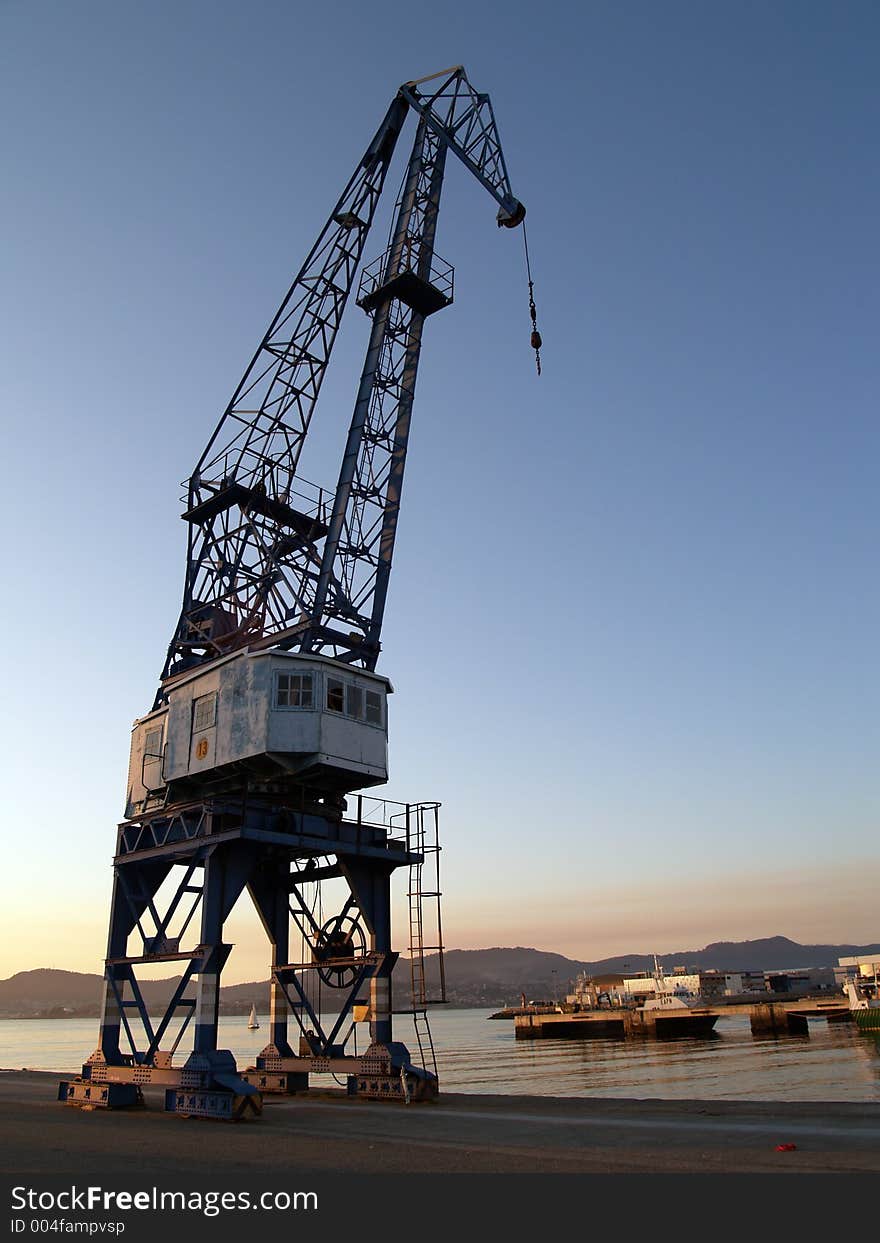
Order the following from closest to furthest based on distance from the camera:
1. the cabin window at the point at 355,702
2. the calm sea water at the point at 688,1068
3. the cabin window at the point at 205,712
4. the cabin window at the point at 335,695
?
the cabin window at the point at 335,695 → the cabin window at the point at 355,702 → the cabin window at the point at 205,712 → the calm sea water at the point at 688,1068

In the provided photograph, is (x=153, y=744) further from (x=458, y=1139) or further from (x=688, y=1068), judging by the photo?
(x=688, y=1068)

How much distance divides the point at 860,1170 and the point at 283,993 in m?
23.1

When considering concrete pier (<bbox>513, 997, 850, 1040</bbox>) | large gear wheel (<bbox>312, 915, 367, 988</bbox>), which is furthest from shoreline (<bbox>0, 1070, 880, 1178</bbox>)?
concrete pier (<bbox>513, 997, 850, 1040</bbox>)

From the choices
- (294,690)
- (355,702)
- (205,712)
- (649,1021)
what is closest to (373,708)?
(355,702)

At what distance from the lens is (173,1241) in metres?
10.5

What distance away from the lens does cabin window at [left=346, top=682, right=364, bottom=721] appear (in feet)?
98.7

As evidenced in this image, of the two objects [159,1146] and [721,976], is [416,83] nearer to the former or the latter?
[159,1146]

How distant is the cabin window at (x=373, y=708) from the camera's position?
30.8m

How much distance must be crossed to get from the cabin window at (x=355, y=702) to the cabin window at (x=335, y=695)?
21 cm

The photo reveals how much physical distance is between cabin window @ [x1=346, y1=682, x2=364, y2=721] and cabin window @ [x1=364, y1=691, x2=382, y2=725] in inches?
9.6

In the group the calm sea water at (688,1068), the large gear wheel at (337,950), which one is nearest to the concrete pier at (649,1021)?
the calm sea water at (688,1068)

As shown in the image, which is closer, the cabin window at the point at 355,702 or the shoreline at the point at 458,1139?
the shoreline at the point at 458,1139

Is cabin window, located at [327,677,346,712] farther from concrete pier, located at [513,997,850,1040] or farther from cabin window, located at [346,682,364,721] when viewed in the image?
concrete pier, located at [513,997,850,1040]

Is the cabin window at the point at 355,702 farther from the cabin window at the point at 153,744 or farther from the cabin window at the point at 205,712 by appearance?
the cabin window at the point at 153,744
